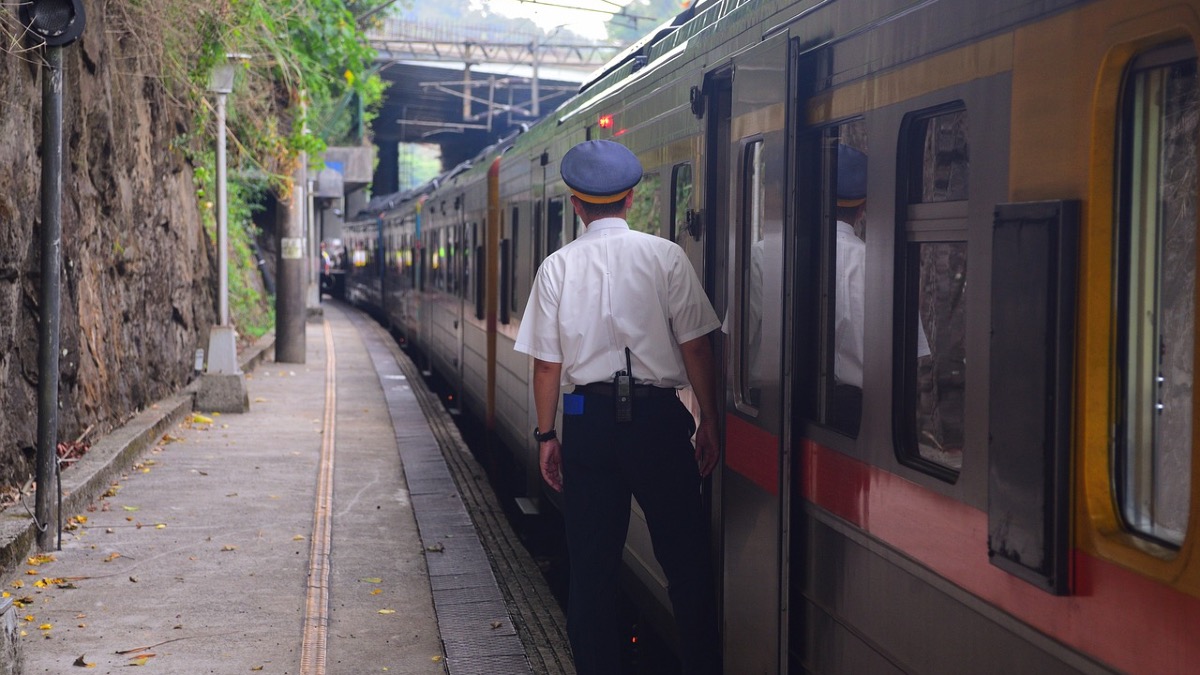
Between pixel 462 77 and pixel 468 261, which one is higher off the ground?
pixel 462 77

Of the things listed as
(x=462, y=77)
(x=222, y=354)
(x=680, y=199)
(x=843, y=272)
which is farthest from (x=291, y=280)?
(x=462, y=77)

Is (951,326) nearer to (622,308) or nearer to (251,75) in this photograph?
(622,308)

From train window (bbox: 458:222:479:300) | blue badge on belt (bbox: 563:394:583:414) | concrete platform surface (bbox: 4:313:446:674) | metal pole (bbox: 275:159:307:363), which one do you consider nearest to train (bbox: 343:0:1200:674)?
blue badge on belt (bbox: 563:394:583:414)

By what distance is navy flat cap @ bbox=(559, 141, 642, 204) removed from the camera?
4.43 metres

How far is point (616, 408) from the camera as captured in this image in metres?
4.26

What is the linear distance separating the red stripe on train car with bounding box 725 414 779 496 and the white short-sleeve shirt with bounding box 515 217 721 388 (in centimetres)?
24

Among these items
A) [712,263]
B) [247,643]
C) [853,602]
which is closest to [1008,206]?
[853,602]

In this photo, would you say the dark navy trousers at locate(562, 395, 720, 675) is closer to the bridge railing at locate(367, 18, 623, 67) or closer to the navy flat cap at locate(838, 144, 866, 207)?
the navy flat cap at locate(838, 144, 866, 207)

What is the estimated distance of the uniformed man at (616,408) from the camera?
430cm

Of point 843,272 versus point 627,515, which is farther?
point 627,515

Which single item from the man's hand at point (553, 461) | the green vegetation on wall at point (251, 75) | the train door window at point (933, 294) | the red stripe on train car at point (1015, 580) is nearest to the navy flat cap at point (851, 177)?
the train door window at point (933, 294)

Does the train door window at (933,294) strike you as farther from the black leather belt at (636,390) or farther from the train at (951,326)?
the black leather belt at (636,390)

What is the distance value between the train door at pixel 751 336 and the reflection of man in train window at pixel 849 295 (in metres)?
0.23

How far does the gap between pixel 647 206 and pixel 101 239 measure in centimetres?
652
